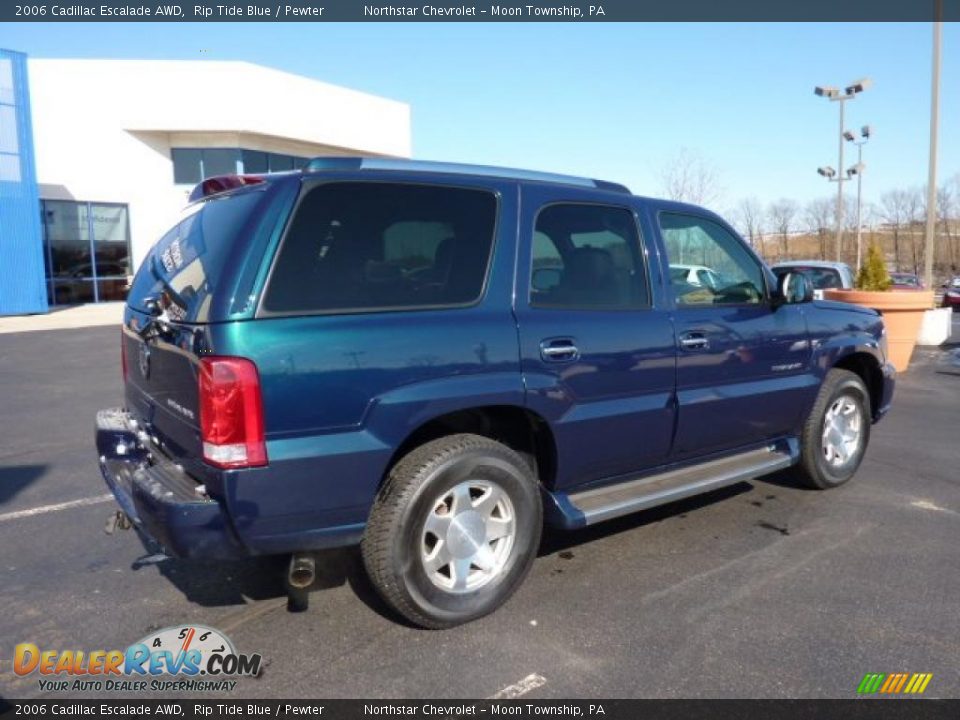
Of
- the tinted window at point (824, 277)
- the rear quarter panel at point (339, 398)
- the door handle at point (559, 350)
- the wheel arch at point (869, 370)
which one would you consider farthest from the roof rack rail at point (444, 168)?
the tinted window at point (824, 277)

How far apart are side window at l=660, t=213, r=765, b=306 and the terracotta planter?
6326mm

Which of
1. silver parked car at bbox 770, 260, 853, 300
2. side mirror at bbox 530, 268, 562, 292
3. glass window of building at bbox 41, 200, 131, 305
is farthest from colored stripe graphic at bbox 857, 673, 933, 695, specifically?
glass window of building at bbox 41, 200, 131, 305

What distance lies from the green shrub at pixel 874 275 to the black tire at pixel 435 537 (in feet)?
30.9

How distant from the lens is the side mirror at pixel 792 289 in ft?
Result: 14.8

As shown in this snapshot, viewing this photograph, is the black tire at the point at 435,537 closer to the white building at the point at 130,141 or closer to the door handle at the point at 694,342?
the door handle at the point at 694,342

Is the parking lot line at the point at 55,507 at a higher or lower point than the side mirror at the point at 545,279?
lower

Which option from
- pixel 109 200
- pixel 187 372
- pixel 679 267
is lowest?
pixel 187 372

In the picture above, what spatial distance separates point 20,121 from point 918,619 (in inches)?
902

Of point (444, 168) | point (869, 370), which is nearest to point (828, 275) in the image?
point (869, 370)

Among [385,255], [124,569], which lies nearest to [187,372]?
[385,255]

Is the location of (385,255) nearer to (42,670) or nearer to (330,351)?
(330,351)

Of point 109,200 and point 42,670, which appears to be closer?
point 42,670

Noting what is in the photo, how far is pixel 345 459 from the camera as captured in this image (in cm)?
290

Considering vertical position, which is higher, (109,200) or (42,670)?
(109,200)
